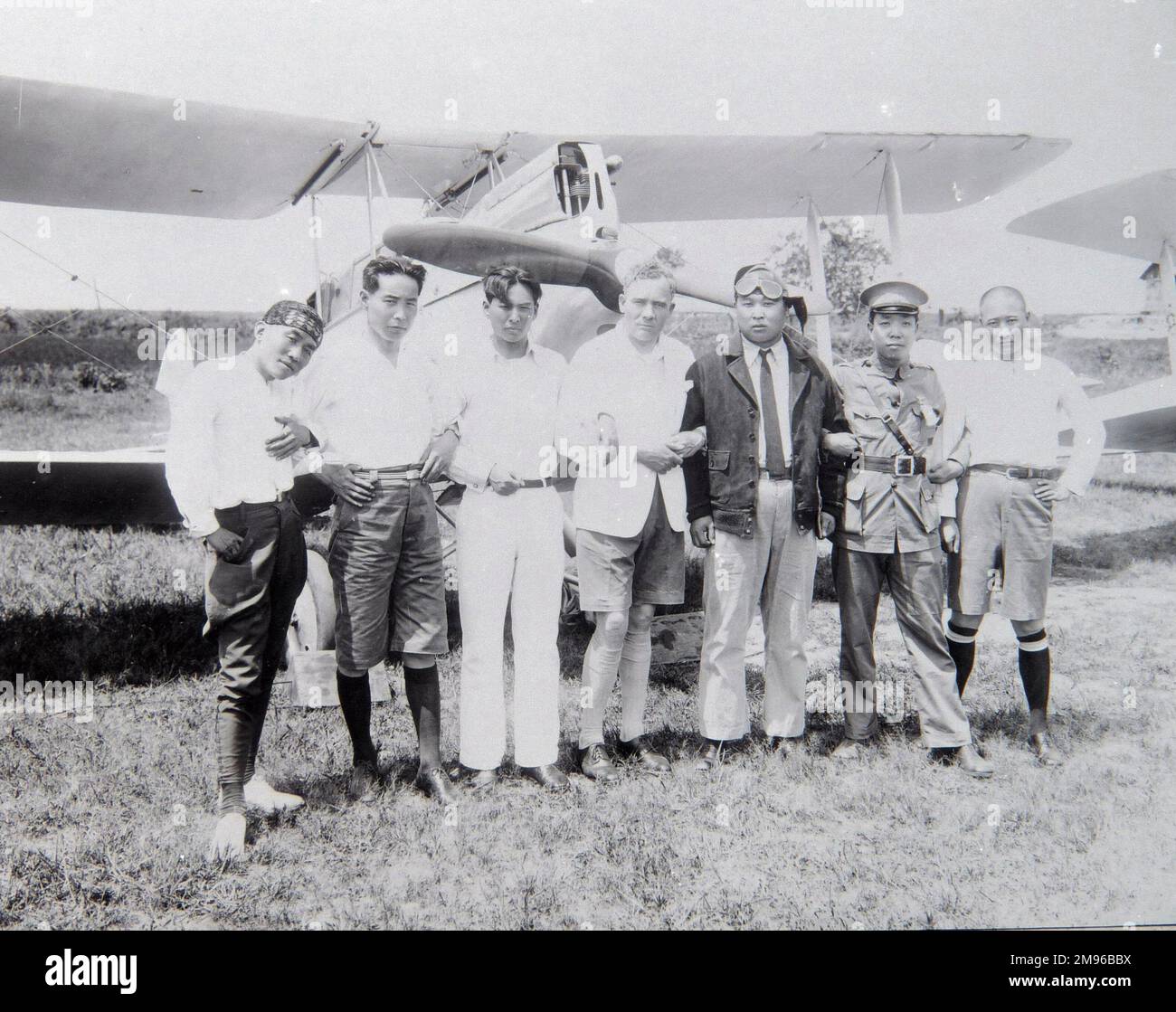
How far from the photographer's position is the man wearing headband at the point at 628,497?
9.28ft

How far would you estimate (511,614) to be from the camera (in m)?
2.74

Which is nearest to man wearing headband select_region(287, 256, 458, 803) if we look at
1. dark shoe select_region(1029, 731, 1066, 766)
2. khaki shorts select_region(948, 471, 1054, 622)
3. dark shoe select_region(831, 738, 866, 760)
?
dark shoe select_region(831, 738, 866, 760)

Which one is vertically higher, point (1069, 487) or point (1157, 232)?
point (1157, 232)

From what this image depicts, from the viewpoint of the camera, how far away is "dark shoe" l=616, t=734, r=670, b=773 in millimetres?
2895

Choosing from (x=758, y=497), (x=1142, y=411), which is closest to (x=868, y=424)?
(x=758, y=497)

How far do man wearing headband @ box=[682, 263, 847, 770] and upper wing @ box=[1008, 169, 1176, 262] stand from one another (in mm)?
2034

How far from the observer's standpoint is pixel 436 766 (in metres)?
2.72

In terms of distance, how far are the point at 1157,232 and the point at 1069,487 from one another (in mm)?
2715

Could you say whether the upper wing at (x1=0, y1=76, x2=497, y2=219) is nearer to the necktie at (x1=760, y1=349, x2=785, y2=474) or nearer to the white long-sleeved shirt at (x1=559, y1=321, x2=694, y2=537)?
the white long-sleeved shirt at (x1=559, y1=321, x2=694, y2=537)

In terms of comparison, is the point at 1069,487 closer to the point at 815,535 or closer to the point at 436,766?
the point at 815,535

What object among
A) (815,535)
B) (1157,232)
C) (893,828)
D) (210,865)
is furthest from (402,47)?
(1157,232)

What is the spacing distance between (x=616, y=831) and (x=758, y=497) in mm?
1269

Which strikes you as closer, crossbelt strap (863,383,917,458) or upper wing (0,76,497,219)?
crossbelt strap (863,383,917,458)

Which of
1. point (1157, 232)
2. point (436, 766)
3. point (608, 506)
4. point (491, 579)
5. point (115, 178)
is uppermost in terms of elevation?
point (115, 178)
